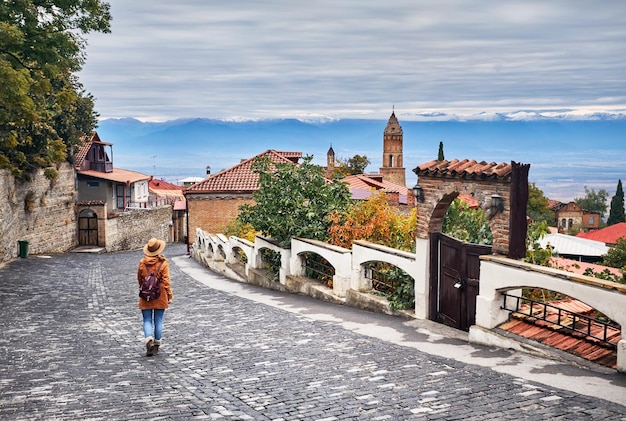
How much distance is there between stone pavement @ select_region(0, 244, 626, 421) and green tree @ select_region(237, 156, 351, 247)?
288 centimetres

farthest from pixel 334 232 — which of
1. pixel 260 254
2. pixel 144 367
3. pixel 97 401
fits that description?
pixel 97 401

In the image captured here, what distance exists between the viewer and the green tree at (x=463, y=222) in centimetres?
1298

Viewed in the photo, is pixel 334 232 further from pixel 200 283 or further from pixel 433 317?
pixel 200 283

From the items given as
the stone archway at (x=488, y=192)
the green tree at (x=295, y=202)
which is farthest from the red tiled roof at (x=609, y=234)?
the stone archway at (x=488, y=192)

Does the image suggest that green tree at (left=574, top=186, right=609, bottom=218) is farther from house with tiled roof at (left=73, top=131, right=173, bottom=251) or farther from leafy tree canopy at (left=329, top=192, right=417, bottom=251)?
leafy tree canopy at (left=329, top=192, right=417, bottom=251)

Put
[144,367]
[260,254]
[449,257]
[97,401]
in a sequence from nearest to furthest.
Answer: [97,401] → [144,367] → [449,257] → [260,254]

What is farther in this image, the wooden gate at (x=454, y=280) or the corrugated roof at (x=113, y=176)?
the corrugated roof at (x=113, y=176)

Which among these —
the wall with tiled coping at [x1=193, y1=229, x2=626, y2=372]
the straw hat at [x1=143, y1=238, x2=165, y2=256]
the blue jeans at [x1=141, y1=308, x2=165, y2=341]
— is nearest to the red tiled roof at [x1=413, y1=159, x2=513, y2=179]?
the wall with tiled coping at [x1=193, y1=229, x2=626, y2=372]

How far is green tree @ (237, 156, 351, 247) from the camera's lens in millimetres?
16062

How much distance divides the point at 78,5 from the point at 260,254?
27.6 ft

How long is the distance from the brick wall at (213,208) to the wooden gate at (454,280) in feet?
94.5

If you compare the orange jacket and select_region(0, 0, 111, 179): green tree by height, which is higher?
select_region(0, 0, 111, 179): green tree

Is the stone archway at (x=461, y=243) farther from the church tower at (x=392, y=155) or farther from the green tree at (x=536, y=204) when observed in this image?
the church tower at (x=392, y=155)

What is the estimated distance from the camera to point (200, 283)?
19.4m
